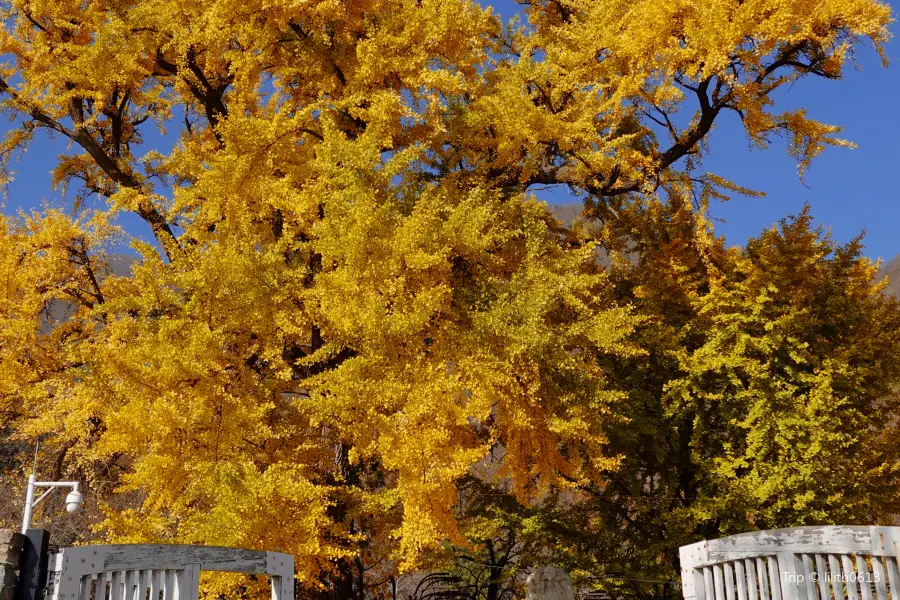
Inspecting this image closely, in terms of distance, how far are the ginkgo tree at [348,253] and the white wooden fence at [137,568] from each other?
4.12 metres

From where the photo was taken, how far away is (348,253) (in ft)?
33.3

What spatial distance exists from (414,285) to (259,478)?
318 centimetres

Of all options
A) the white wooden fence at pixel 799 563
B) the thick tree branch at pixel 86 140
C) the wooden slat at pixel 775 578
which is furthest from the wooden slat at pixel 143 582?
the thick tree branch at pixel 86 140

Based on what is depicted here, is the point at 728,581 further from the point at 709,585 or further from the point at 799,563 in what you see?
the point at 799,563

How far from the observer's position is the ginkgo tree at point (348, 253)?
9797 mm

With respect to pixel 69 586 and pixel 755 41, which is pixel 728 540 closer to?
pixel 69 586

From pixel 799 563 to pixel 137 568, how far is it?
3.94 meters

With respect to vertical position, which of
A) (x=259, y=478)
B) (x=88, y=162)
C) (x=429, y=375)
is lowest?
(x=259, y=478)

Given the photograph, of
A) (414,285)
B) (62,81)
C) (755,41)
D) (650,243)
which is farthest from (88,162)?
(755,41)

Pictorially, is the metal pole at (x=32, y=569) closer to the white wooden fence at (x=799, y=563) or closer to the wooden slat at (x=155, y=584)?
the wooden slat at (x=155, y=584)

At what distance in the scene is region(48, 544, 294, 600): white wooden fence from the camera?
14.8ft

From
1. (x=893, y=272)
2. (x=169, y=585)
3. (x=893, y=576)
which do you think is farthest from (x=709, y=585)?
(x=893, y=272)

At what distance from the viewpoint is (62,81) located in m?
14.0

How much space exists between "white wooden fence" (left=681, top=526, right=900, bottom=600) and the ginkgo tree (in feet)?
13.5
